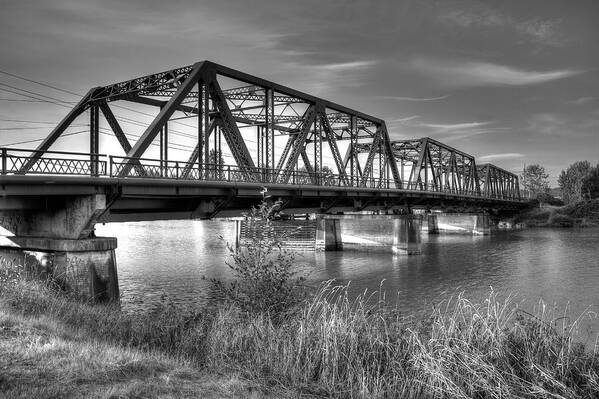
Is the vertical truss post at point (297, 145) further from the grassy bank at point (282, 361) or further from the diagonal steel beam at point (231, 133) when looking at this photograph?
the grassy bank at point (282, 361)

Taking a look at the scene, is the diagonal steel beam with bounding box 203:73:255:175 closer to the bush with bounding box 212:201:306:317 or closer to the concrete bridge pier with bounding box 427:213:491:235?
the bush with bounding box 212:201:306:317

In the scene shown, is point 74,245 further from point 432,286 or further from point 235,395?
point 432,286

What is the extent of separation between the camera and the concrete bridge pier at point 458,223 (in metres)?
82.8

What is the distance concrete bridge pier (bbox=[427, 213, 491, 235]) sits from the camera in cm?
8281

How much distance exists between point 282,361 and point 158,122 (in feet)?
57.2

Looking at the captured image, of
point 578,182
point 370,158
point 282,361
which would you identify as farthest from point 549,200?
point 282,361

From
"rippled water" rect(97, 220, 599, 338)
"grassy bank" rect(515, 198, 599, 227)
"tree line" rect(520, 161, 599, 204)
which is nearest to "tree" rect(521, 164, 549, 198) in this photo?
"tree line" rect(520, 161, 599, 204)

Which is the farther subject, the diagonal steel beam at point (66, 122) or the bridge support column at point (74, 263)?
the diagonal steel beam at point (66, 122)

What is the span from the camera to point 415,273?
34094 mm

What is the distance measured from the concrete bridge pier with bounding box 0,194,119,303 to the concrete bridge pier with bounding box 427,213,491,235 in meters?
71.8

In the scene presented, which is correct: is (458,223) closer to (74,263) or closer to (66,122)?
(66,122)

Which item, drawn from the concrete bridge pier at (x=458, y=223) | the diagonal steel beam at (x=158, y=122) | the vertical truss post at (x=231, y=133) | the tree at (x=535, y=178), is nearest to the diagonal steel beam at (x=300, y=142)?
the vertical truss post at (x=231, y=133)

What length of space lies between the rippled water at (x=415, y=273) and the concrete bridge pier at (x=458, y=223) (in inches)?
1187

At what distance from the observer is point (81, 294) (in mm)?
16125
